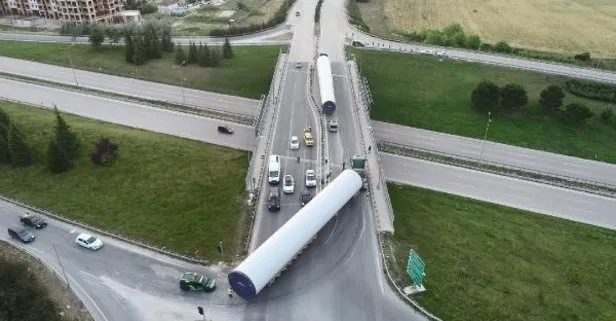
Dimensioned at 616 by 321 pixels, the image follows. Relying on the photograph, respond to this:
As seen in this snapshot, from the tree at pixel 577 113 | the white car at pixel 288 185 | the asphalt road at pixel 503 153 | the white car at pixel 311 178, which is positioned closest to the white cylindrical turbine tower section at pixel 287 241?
the white car at pixel 311 178

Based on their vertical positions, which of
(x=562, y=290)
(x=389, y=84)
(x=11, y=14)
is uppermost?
(x=11, y=14)

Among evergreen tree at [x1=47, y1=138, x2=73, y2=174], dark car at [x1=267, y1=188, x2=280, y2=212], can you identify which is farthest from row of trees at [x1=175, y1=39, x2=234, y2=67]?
dark car at [x1=267, y1=188, x2=280, y2=212]

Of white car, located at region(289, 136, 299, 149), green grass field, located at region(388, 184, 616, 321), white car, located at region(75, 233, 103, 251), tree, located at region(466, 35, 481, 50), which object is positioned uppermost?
tree, located at region(466, 35, 481, 50)

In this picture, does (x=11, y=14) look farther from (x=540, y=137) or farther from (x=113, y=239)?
(x=540, y=137)

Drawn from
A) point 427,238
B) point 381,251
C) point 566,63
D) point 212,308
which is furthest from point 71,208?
point 566,63

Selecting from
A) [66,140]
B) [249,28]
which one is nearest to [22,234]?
[66,140]

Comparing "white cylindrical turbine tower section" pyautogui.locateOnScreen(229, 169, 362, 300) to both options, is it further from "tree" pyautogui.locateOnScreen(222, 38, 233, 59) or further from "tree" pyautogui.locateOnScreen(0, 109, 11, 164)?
"tree" pyautogui.locateOnScreen(222, 38, 233, 59)

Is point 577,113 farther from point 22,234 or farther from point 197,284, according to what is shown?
point 22,234
